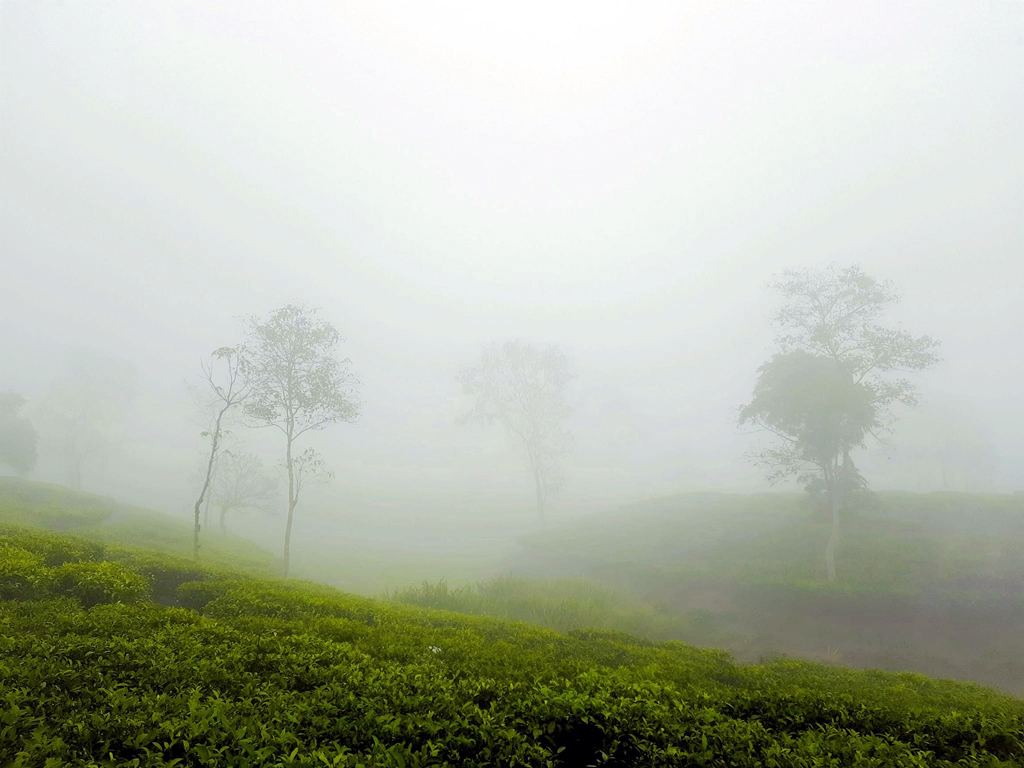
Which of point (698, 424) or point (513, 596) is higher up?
point (698, 424)

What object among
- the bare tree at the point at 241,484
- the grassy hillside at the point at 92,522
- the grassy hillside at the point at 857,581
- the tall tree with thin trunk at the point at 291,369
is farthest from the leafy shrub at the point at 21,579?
the bare tree at the point at 241,484

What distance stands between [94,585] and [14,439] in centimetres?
6056

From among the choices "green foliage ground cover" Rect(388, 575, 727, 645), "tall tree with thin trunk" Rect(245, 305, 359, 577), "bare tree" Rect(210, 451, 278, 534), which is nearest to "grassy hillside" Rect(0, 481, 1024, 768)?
"green foliage ground cover" Rect(388, 575, 727, 645)

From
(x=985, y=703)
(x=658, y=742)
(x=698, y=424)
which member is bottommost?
(x=985, y=703)

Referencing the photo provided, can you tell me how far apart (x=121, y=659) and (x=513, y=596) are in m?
20.9

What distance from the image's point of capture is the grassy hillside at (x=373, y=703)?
4309mm

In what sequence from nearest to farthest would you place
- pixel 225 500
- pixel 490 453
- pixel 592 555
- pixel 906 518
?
pixel 906 518, pixel 592 555, pixel 225 500, pixel 490 453

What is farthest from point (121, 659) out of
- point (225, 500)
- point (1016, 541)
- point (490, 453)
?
point (490, 453)

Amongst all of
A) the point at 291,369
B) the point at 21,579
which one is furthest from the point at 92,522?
the point at 21,579

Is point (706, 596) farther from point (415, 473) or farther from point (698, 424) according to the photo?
point (698, 424)

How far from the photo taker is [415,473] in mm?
110062

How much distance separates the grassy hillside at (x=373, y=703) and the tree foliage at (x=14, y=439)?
191ft

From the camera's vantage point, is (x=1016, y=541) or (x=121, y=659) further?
(x=1016, y=541)

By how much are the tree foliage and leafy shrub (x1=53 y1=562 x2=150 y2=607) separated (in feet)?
194
